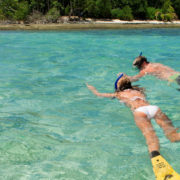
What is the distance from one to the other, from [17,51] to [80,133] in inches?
336

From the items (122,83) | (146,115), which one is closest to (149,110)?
(146,115)

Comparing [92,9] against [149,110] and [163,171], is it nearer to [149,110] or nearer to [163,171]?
[149,110]

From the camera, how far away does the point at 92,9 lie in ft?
94.9

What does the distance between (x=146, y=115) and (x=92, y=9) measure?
26707 mm

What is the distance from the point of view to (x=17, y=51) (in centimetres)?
1169

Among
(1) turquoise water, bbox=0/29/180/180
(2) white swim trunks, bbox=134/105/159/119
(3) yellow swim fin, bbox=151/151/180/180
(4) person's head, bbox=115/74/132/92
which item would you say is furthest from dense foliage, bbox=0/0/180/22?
(3) yellow swim fin, bbox=151/151/180/180

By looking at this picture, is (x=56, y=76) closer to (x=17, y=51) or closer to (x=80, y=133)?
(x=80, y=133)

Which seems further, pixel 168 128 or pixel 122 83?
pixel 122 83

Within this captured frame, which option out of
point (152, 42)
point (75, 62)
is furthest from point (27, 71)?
point (152, 42)

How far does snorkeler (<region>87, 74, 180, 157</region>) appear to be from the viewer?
3.27m

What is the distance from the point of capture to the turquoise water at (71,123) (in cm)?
312

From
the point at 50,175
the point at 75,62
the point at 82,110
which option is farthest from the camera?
the point at 75,62

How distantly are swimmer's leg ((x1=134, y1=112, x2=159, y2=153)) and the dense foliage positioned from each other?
2328cm

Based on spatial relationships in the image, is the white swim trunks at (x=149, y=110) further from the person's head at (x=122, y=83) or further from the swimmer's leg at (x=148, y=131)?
the person's head at (x=122, y=83)
